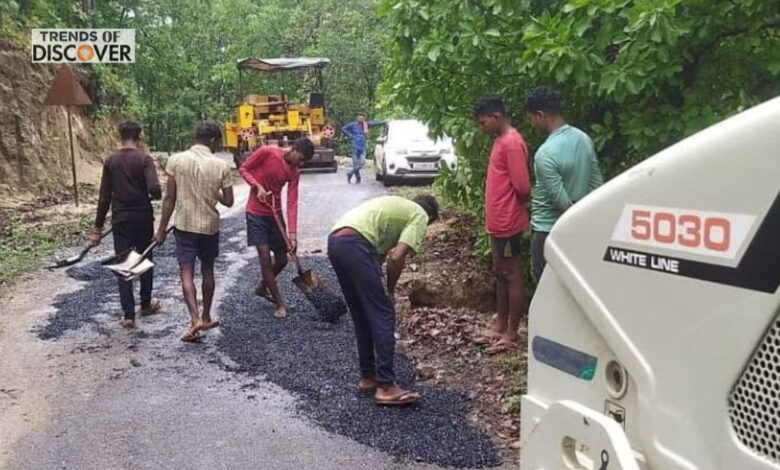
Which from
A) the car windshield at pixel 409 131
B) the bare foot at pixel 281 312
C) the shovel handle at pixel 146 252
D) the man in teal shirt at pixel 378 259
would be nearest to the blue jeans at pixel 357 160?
the car windshield at pixel 409 131

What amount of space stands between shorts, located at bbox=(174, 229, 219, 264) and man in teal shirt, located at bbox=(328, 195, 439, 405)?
6.68 ft

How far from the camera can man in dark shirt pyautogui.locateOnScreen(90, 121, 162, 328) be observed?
742cm

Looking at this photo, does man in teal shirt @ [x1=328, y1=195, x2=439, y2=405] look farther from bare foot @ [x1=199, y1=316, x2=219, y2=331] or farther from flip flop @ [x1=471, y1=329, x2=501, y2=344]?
bare foot @ [x1=199, y1=316, x2=219, y2=331]

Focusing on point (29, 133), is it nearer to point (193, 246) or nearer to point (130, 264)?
point (130, 264)

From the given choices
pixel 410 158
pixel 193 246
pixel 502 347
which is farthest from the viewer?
pixel 410 158

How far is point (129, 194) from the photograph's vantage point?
7441mm

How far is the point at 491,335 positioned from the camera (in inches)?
264

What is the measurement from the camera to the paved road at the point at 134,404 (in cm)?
472

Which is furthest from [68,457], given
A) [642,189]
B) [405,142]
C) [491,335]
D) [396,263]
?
[405,142]

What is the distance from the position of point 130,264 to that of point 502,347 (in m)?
3.21

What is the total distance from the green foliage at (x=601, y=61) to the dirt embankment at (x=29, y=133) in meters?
10.9

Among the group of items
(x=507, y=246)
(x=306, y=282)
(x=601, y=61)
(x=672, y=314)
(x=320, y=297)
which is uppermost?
(x=601, y=61)

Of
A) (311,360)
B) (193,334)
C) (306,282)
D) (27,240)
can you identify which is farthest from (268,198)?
(27,240)

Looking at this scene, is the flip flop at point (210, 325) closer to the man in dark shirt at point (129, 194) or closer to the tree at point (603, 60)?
the man in dark shirt at point (129, 194)
